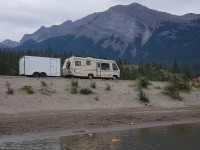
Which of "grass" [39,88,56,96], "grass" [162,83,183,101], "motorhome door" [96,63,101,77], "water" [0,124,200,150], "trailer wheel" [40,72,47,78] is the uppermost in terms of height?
"motorhome door" [96,63,101,77]

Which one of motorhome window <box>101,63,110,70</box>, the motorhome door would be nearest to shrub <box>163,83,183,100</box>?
motorhome window <box>101,63,110,70</box>

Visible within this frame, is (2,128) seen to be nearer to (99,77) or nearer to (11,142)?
(11,142)

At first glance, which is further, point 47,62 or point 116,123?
point 47,62

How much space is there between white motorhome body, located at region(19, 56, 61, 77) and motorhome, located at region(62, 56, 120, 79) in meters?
1.72

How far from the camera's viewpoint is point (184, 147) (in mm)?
10922

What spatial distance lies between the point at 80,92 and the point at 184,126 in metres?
10.1

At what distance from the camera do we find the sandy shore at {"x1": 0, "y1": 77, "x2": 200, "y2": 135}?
49.9ft

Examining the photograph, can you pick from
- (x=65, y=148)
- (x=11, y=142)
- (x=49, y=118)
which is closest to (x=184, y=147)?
(x=65, y=148)

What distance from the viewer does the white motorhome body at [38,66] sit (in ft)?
105

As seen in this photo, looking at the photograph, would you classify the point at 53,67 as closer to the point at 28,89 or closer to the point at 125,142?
the point at 28,89

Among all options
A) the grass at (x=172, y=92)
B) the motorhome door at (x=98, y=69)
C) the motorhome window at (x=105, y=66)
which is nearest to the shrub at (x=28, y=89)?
the motorhome door at (x=98, y=69)

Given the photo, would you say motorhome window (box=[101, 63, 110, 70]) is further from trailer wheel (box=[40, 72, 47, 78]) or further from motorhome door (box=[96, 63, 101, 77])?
trailer wheel (box=[40, 72, 47, 78])

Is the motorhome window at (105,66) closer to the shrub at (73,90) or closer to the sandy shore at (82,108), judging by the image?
the sandy shore at (82,108)

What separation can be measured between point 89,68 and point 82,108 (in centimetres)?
1215
